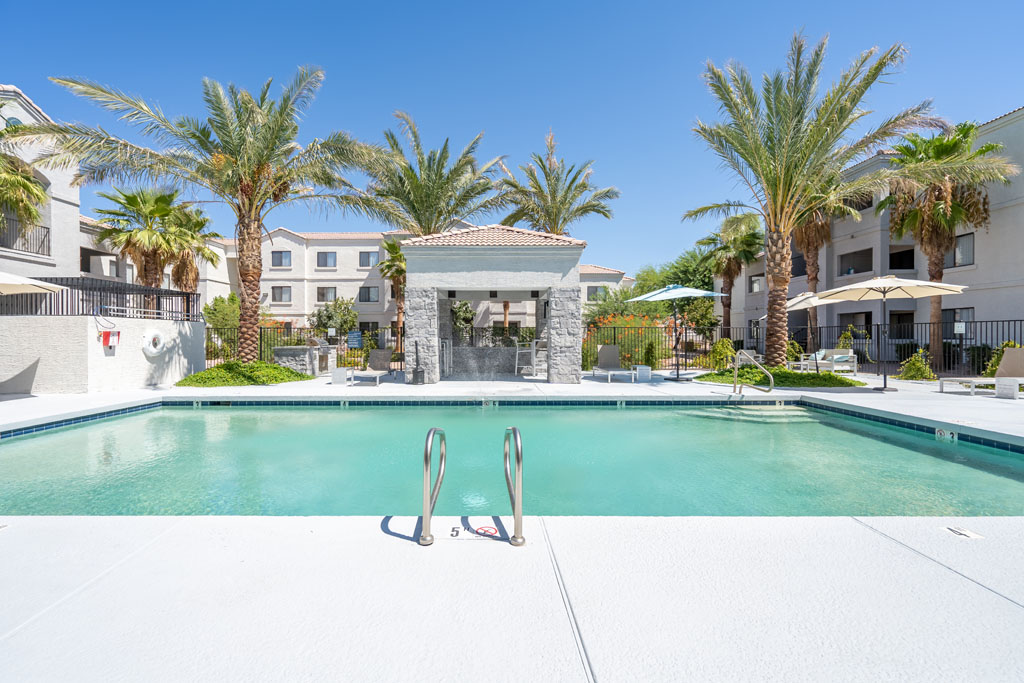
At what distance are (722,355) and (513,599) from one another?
18405mm

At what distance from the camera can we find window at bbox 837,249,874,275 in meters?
27.8

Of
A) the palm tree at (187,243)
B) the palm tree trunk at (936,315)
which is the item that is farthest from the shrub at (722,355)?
the palm tree at (187,243)

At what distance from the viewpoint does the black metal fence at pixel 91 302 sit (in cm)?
1335

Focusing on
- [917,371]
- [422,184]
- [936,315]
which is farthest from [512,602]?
[936,315]

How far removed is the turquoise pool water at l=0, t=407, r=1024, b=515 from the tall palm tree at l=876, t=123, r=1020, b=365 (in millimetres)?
13695

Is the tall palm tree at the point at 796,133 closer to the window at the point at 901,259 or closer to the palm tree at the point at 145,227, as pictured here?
the window at the point at 901,259

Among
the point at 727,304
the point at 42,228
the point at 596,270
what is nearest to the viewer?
the point at 42,228

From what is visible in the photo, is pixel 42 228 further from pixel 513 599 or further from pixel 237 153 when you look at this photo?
pixel 513 599

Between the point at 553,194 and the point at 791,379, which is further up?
the point at 553,194

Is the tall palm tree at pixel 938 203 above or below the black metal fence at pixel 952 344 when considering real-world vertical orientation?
above

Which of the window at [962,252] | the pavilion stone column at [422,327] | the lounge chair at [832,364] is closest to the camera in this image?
the pavilion stone column at [422,327]

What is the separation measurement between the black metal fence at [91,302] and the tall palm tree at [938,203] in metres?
26.0

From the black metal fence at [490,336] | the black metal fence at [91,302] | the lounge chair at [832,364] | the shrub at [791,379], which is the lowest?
the shrub at [791,379]

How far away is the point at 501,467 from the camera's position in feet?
22.3
